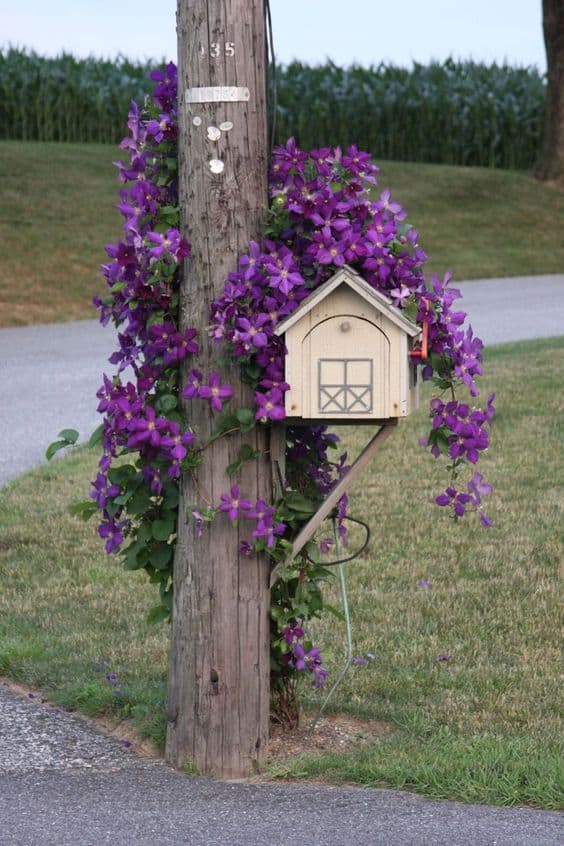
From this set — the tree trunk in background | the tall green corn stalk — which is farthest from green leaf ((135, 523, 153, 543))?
the tall green corn stalk

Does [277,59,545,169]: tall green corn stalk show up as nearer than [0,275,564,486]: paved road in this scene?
No

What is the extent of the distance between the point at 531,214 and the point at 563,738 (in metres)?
21.8

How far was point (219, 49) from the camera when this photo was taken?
13.5 ft

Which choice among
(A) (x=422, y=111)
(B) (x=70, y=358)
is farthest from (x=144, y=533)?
(A) (x=422, y=111)

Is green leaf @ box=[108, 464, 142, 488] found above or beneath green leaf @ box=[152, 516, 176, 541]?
above

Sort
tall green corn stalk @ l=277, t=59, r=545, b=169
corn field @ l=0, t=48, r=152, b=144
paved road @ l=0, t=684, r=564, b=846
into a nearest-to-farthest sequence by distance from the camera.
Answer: paved road @ l=0, t=684, r=564, b=846 < corn field @ l=0, t=48, r=152, b=144 < tall green corn stalk @ l=277, t=59, r=545, b=169

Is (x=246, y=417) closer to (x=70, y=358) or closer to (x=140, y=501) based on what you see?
(x=140, y=501)

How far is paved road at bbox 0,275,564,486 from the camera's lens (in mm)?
10234

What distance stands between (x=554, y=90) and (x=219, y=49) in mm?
21705

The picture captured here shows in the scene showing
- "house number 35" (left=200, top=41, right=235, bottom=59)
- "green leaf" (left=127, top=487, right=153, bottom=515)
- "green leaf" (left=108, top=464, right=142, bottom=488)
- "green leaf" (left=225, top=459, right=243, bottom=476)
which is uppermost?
"house number 35" (left=200, top=41, right=235, bottom=59)

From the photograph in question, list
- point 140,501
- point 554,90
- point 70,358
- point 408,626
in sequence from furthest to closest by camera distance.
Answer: point 554,90 < point 70,358 < point 408,626 < point 140,501

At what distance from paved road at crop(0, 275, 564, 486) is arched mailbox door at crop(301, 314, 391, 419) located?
5305mm

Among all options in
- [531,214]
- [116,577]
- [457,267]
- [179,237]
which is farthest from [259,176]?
[531,214]

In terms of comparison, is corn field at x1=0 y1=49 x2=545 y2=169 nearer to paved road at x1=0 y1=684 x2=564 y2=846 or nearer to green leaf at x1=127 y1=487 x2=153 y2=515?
green leaf at x1=127 y1=487 x2=153 y2=515
